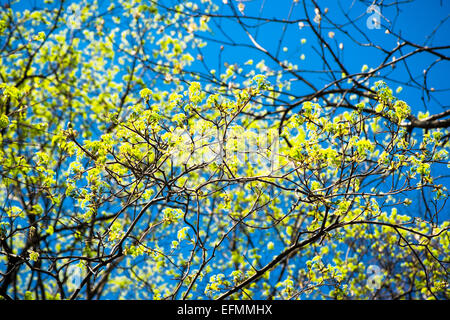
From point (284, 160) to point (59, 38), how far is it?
569cm

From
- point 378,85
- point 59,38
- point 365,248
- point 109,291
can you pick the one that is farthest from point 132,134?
point 109,291

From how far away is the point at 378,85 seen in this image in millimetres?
3086

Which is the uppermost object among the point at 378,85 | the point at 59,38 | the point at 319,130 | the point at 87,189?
the point at 59,38

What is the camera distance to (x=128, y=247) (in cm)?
329

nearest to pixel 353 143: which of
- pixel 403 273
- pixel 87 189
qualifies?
pixel 87 189

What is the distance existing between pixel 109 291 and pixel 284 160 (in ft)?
23.4

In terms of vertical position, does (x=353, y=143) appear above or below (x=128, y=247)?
above

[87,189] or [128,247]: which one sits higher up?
[87,189]

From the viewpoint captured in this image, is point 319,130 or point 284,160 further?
point 284,160
